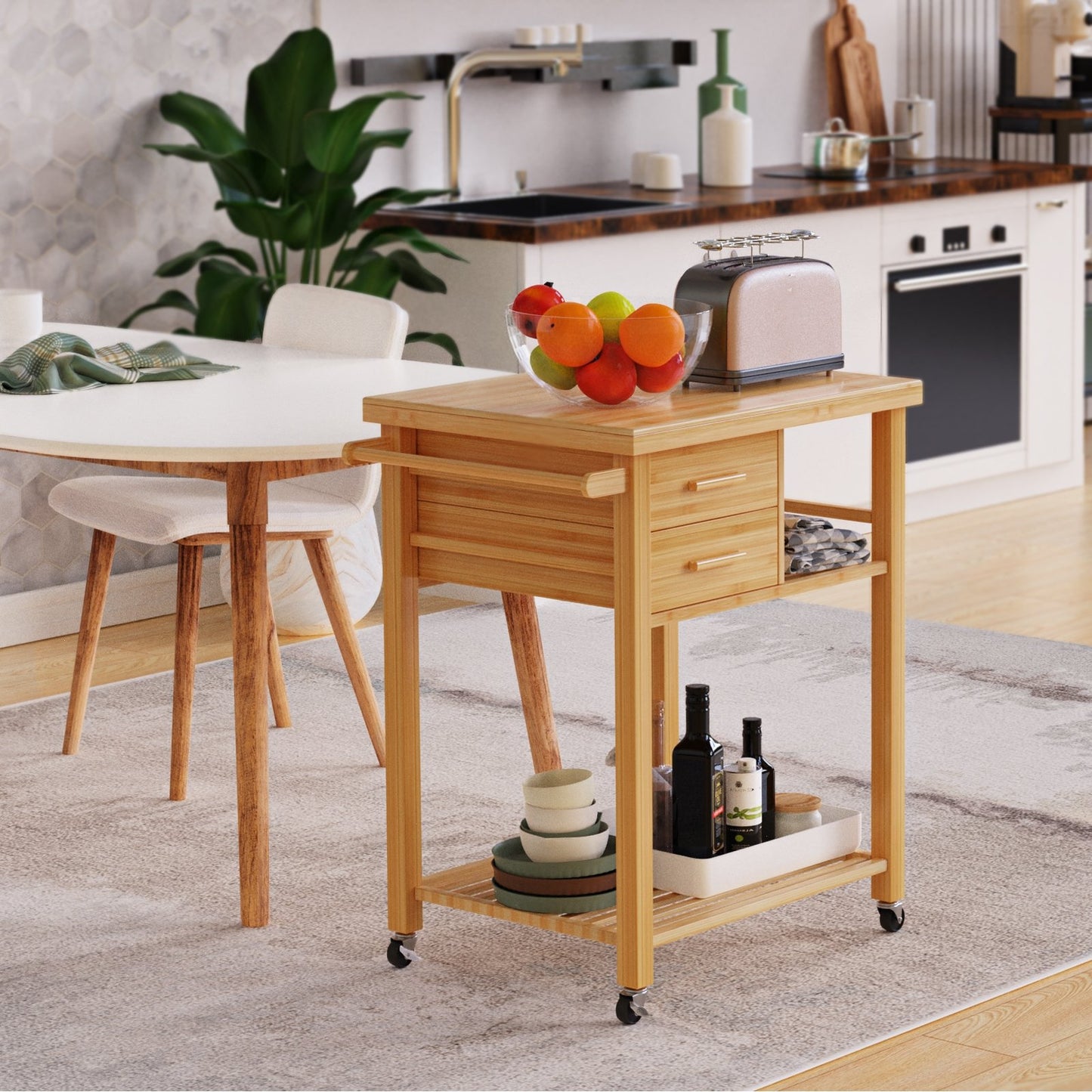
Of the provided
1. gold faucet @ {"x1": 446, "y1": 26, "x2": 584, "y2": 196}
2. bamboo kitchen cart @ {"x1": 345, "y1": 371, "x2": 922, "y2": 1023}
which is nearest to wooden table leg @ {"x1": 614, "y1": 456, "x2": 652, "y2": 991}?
bamboo kitchen cart @ {"x1": 345, "y1": 371, "x2": 922, "y2": 1023}

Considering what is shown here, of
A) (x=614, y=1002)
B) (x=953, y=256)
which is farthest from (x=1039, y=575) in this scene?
(x=614, y=1002)

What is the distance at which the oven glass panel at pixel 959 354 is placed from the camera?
17.9 feet

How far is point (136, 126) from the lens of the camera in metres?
4.56

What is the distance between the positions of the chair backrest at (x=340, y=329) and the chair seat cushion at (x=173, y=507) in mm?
37

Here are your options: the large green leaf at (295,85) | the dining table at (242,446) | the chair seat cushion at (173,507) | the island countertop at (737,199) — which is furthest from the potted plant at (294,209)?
the dining table at (242,446)

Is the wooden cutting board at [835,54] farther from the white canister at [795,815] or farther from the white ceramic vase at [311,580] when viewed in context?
the white canister at [795,815]

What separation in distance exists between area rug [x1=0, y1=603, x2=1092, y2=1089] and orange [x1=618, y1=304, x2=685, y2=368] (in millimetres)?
814

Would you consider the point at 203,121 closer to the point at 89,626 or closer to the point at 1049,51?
the point at 89,626

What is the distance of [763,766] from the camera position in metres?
2.70

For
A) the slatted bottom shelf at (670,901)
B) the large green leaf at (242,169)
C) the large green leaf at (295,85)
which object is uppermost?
the large green leaf at (295,85)

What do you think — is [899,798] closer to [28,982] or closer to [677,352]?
[677,352]

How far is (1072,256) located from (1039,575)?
1285mm

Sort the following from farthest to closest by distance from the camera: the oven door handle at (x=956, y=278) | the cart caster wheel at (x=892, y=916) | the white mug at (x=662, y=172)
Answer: the oven door handle at (x=956, y=278) < the white mug at (x=662, y=172) < the cart caster wheel at (x=892, y=916)

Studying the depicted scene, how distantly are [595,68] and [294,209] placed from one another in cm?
129
